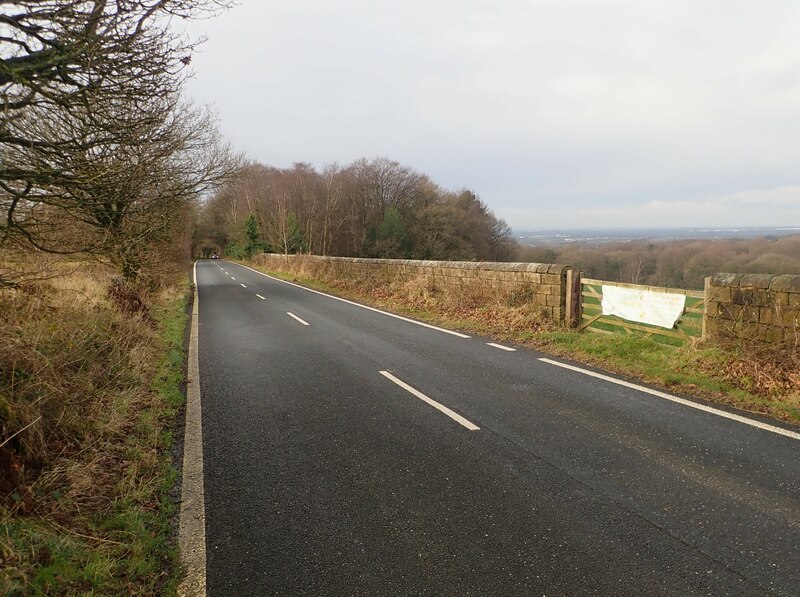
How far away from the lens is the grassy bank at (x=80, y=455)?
2.79 meters

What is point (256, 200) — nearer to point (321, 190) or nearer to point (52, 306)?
point (321, 190)

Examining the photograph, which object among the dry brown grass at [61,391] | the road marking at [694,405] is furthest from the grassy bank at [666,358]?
the dry brown grass at [61,391]

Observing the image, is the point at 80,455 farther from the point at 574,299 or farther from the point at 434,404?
the point at 574,299

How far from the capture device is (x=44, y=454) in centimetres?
383

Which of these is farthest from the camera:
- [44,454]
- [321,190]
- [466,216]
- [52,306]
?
[466,216]

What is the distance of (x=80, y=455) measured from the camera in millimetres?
4176

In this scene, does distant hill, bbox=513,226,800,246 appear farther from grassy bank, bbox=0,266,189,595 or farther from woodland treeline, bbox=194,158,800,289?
grassy bank, bbox=0,266,189,595

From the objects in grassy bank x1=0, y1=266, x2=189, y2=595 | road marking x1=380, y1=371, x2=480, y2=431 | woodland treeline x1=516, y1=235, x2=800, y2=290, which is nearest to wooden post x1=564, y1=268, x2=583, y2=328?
woodland treeline x1=516, y1=235, x2=800, y2=290

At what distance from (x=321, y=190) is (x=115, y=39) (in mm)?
62835

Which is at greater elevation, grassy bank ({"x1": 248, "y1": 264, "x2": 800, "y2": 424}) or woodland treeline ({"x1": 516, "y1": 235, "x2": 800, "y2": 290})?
woodland treeline ({"x1": 516, "y1": 235, "x2": 800, "y2": 290})

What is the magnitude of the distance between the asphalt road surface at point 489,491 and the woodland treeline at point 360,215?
47.5 metres

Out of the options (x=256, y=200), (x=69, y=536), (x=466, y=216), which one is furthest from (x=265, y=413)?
(x=466, y=216)

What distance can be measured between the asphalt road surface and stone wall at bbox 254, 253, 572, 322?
150 inches

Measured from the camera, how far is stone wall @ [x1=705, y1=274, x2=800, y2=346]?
6289 mm
